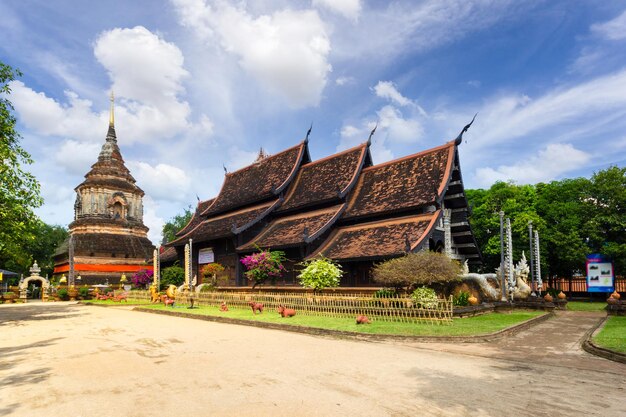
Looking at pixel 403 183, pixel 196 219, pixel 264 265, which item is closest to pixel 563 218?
pixel 403 183

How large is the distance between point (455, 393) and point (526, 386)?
1.40 meters

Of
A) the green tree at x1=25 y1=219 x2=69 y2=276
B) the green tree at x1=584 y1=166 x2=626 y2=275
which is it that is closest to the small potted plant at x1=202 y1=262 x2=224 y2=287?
the green tree at x1=584 y1=166 x2=626 y2=275

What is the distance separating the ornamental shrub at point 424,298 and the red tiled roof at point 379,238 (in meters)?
2.65

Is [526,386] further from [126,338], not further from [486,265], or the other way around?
[486,265]

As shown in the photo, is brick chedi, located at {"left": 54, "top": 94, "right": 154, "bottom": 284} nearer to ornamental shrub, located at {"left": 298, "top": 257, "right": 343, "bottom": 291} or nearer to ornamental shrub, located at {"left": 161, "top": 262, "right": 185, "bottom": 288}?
ornamental shrub, located at {"left": 161, "top": 262, "right": 185, "bottom": 288}

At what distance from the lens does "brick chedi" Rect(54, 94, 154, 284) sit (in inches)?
1738

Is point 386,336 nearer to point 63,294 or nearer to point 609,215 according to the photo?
point 609,215

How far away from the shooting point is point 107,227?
155 ft

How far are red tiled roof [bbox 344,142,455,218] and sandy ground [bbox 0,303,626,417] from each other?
973 cm

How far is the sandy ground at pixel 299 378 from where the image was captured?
5.59 meters

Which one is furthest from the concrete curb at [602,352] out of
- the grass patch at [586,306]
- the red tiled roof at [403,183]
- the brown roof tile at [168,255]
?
the brown roof tile at [168,255]

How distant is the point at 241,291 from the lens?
77.8 feet

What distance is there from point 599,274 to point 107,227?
155 feet

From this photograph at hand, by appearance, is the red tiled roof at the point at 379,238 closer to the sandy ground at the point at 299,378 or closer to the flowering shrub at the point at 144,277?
the sandy ground at the point at 299,378
